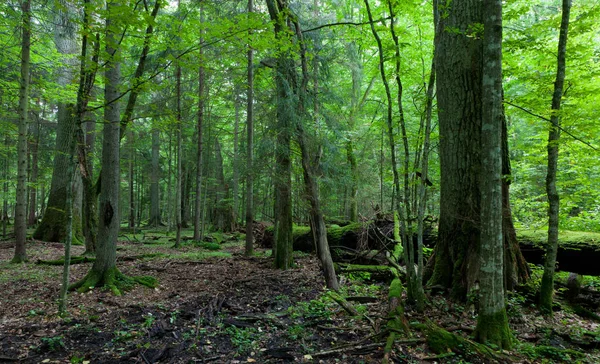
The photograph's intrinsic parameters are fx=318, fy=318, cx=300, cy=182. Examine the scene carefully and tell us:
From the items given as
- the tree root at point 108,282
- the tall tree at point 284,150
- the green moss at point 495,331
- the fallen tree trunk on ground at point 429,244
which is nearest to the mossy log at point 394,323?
the green moss at point 495,331

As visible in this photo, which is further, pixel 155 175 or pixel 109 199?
pixel 155 175

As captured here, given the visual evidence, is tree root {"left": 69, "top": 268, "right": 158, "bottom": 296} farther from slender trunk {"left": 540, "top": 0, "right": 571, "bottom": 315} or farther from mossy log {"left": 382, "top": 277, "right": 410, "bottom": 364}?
slender trunk {"left": 540, "top": 0, "right": 571, "bottom": 315}

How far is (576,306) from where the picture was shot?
5305 mm

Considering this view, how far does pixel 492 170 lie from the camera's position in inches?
137

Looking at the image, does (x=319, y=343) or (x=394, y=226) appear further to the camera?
(x=394, y=226)

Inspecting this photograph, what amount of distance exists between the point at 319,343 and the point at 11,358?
3.23 meters

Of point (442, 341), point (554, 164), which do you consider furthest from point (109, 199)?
point (554, 164)

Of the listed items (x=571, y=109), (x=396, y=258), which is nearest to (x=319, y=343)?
(x=396, y=258)

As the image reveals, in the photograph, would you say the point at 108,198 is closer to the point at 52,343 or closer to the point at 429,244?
the point at 52,343

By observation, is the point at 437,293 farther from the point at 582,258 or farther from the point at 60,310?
the point at 60,310

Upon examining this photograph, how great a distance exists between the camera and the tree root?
556cm

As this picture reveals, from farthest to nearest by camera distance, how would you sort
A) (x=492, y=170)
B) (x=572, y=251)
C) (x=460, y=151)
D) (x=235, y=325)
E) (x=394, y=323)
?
1. (x=572, y=251)
2. (x=460, y=151)
3. (x=235, y=325)
4. (x=394, y=323)
5. (x=492, y=170)

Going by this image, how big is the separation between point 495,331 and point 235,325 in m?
3.23

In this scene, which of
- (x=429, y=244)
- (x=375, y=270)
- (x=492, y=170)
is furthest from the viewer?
(x=429, y=244)
